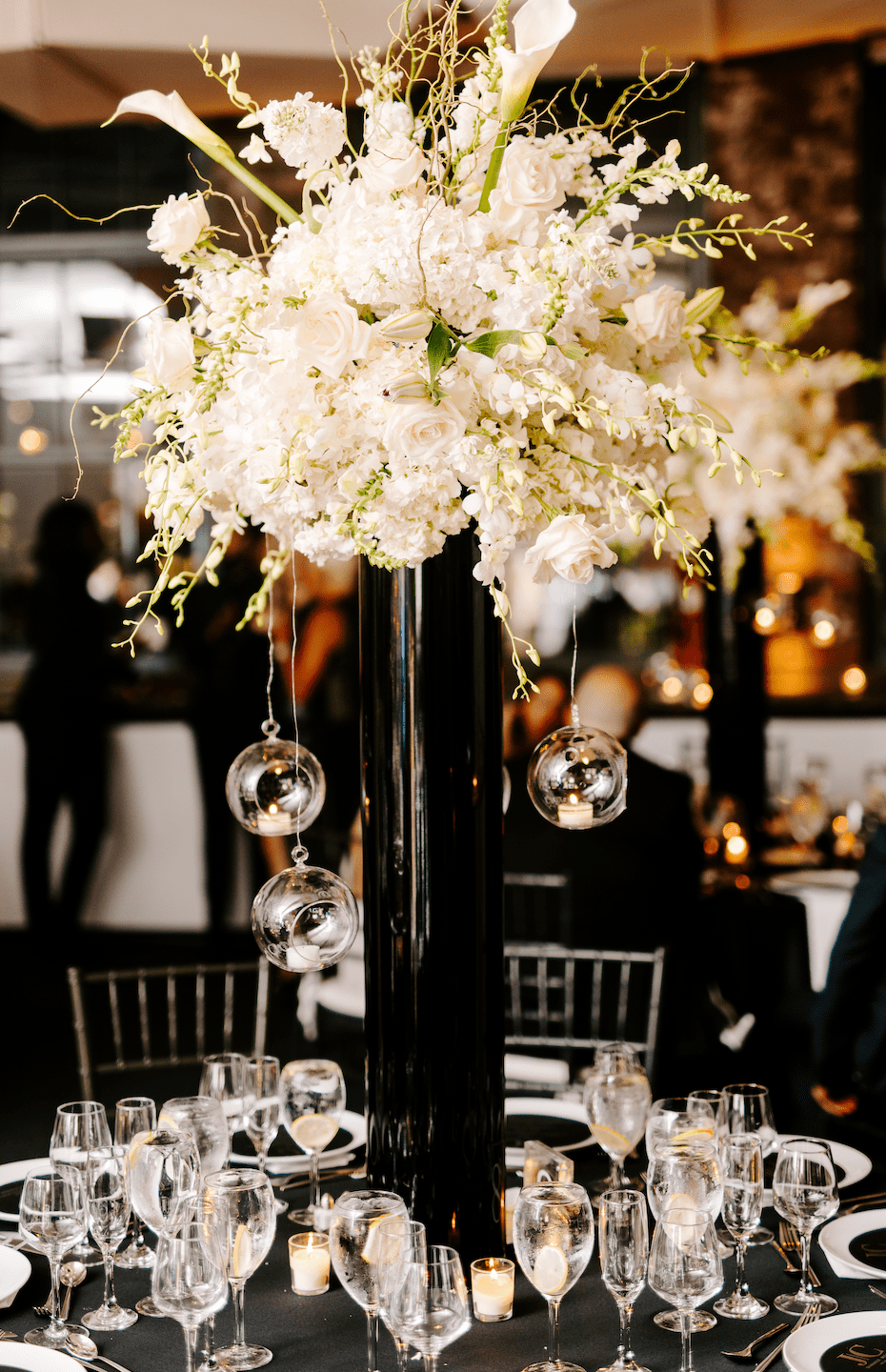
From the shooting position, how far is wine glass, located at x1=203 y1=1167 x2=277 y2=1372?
133cm

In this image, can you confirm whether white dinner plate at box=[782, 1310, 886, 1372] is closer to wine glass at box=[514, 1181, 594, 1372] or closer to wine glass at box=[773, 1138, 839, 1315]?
wine glass at box=[773, 1138, 839, 1315]

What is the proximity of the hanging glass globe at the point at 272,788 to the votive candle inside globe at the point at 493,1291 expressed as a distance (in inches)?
21.8

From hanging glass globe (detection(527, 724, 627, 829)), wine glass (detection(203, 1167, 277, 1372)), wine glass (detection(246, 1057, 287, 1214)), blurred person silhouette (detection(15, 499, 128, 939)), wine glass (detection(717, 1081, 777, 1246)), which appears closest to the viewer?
wine glass (detection(203, 1167, 277, 1372))

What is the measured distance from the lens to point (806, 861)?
146 inches

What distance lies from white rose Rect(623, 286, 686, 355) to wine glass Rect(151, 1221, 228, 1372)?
102 centimetres

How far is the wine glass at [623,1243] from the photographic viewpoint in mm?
1331

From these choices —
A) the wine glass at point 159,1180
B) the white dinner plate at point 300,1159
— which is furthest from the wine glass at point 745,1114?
the wine glass at point 159,1180

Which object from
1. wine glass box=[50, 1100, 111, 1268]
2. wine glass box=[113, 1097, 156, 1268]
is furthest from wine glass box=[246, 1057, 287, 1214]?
wine glass box=[50, 1100, 111, 1268]

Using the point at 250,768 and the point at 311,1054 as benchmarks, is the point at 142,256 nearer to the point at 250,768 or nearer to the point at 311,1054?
the point at 311,1054

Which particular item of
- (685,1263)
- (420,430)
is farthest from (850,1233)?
(420,430)

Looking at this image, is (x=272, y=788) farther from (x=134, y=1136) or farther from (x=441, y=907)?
(x=134, y=1136)

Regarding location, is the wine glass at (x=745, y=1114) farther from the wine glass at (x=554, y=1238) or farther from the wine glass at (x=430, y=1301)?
the wine glass at (x=430, y=1301)

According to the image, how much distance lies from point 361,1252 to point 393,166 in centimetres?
106

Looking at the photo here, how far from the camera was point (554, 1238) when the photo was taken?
4.31 feet
